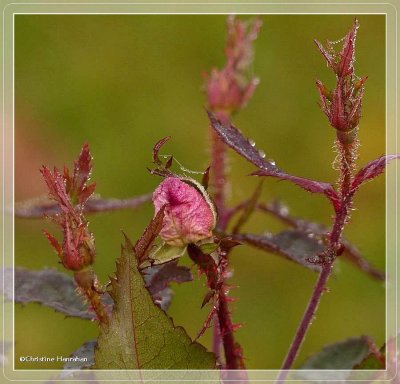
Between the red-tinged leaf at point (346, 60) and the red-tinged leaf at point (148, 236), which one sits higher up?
the red-tinged leaf at point (346, 60)

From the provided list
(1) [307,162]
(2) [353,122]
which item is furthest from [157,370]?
(1) [307,162]

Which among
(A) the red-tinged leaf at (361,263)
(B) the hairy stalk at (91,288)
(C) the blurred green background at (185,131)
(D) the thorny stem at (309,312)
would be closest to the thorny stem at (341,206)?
(D) the thorny stem at (309,312)

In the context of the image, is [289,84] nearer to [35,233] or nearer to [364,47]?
[364,47]

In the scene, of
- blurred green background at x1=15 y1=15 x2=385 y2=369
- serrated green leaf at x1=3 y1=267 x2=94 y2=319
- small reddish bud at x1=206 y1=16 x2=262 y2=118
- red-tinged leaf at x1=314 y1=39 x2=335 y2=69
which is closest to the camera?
red-tinged leaf at x1=314 y1=39 x2=335 y2=69

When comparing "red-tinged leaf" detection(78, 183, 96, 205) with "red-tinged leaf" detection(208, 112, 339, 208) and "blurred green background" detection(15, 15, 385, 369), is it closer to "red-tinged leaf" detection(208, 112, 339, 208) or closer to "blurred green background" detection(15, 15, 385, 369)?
"red-tinged leaf" detection(208, 112, 339, 208)

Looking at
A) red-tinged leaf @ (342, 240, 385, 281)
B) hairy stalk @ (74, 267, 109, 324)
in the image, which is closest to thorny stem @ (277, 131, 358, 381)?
hairy stalk @ (74, 267, 109, 324)

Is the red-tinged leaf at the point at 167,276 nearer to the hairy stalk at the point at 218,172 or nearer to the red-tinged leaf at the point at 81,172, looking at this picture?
the red-tinged leaf at the point at 81,172
